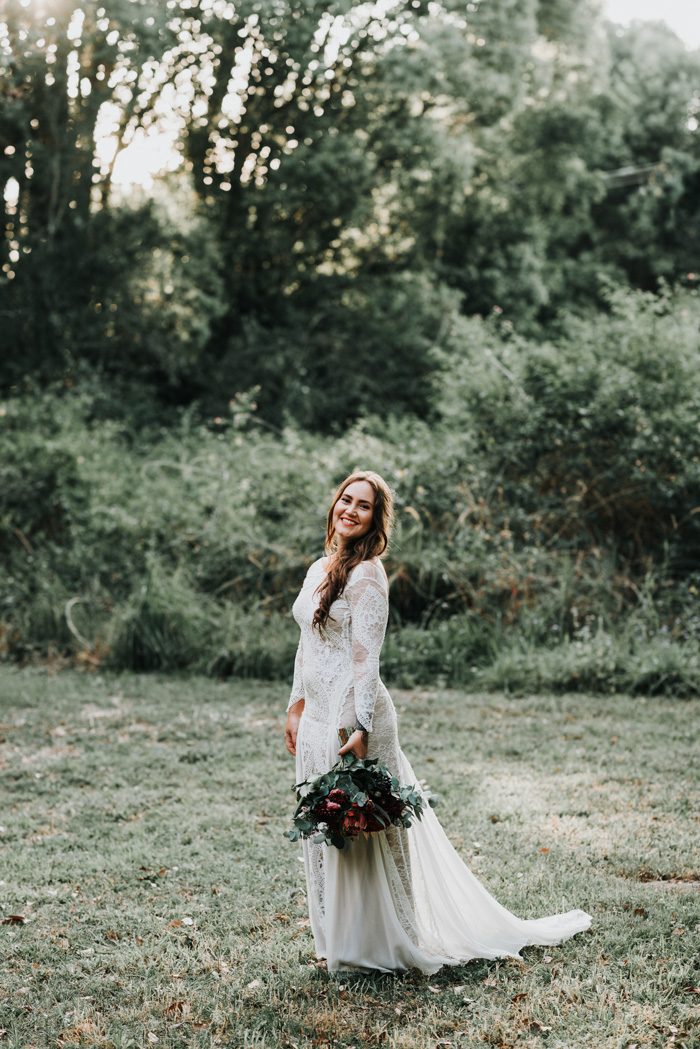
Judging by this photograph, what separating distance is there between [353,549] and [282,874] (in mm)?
1970

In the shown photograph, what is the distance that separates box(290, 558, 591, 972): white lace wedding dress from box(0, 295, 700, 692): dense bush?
470cm

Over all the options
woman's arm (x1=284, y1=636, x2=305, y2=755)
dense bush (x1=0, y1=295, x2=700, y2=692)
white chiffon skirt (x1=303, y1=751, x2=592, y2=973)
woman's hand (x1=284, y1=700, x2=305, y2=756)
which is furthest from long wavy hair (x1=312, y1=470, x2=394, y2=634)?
dense bush (x1=0, y1=295, x2=700, y2=692)

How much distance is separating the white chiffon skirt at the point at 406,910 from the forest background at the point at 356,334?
464 centimetres

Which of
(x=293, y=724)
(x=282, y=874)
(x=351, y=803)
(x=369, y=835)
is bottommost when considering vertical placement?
(x=282, y=874)

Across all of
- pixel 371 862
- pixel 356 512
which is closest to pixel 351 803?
pixel 371 862

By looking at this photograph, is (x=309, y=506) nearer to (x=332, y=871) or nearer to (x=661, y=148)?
(x=332, y=871)

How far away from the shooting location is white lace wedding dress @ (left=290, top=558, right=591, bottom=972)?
12.3 ft

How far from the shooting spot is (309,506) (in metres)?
10.6

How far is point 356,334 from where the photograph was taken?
20.8 m

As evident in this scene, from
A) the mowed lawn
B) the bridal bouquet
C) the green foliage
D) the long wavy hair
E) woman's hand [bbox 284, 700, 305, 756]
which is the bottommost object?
the mowed lawn

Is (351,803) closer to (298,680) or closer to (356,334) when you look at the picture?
(298,680)

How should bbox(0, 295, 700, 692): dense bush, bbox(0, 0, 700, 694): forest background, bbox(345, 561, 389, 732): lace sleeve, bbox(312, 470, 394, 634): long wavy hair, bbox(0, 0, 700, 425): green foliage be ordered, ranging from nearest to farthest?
bbox(345, 561, 389, 732): lace sleeve
bbox(312, 470, 394, 634): long wavy hair
bbox(0, 295, 700, 692): dense bush
bbox(0, 0, 700, 694): forest background
bbox(0, 0, 700, 425): green foliage

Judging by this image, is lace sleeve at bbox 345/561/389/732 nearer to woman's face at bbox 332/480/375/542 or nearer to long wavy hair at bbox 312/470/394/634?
long wavy hair at bbox 312/470/394/634

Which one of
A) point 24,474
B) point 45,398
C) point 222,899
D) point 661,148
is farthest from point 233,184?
point 222,899
